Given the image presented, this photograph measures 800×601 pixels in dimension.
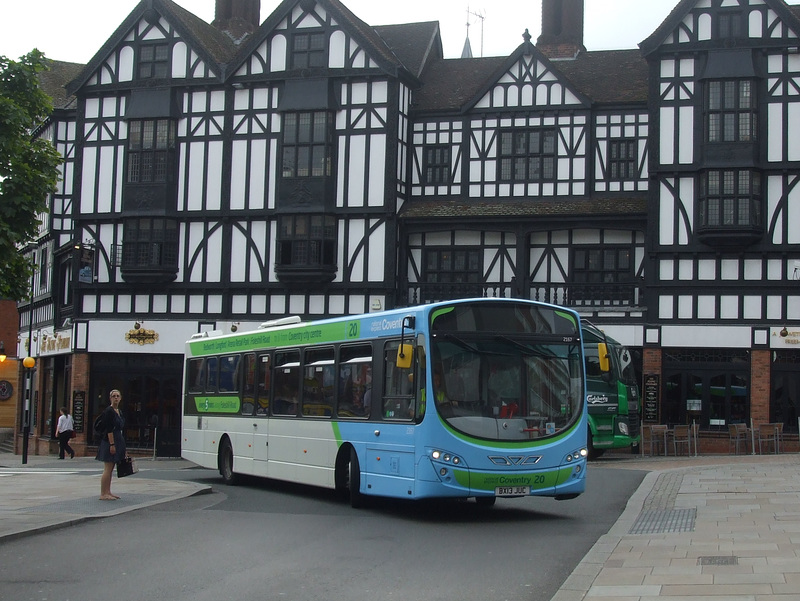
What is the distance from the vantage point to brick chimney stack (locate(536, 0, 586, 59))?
39.5 meters

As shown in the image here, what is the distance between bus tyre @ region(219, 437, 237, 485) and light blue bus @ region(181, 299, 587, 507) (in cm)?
423

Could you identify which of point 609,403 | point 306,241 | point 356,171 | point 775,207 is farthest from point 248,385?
point 775,207

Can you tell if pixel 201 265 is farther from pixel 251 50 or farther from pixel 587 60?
pixel 587 60

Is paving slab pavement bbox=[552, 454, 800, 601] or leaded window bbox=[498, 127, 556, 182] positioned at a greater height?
leaded window bbox=[498, 127, 556, 182]

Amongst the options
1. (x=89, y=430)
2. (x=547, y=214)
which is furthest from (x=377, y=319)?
(x=89, y=430)

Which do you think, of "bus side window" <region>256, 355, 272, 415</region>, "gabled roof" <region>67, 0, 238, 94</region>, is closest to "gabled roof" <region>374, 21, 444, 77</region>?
"gabled roof" <region>67, 0, 238, 94</region>

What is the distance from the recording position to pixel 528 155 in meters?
35.5

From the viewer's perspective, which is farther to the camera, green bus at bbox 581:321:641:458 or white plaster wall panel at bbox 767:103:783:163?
white plaster wall panel at bbox 767:103:783:163

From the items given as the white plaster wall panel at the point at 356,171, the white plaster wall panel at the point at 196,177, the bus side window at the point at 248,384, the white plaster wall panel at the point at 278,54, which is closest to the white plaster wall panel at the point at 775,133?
the white plaster wall panel at the point at 356,171

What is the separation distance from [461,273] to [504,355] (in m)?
21.0

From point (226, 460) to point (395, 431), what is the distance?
717 centimetres

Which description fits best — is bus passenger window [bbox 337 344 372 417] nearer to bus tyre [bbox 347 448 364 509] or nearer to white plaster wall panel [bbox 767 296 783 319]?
bus tyre [bbox 347 448 364 509]

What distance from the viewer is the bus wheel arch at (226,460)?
21.2m

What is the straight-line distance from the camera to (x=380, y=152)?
35.7 meters
